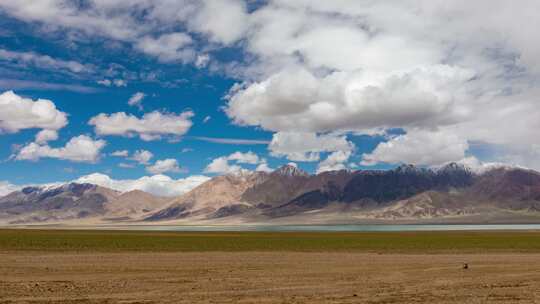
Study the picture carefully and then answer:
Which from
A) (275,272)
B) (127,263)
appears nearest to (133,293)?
(275,272)

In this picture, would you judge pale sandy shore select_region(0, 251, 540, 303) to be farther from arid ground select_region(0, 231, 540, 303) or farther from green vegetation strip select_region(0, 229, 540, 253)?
green vegetation strip select_region(0, 229, 540, 253)

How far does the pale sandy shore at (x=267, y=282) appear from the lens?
21.0 metres

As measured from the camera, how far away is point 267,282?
26438 mm

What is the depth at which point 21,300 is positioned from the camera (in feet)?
67.1

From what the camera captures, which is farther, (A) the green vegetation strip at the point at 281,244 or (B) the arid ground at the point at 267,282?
(A) the green vegetation strip at the point at 281,244

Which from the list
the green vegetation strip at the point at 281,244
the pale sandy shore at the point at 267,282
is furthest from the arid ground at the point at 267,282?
the green vegetation strip at the point at 281,244

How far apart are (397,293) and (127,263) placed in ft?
72.2

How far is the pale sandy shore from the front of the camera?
20969 mm

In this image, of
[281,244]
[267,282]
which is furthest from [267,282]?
[281,244]

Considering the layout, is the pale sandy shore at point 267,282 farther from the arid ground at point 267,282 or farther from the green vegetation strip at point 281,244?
the green vegetation strip at point 281,244

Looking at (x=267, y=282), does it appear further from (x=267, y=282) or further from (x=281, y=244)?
(x=281, y=244)

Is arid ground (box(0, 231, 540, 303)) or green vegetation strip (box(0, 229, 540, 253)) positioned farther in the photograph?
green vegetation strip (box(0, 229, 540, 253))

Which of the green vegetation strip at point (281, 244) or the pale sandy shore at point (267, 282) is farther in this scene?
the green vegetation strip at point (281, 244)

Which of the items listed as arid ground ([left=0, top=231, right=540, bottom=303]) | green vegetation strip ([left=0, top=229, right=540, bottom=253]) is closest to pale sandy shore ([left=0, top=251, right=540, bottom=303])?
arid ground ([left=0, top=231, right=540, bottom=303])
